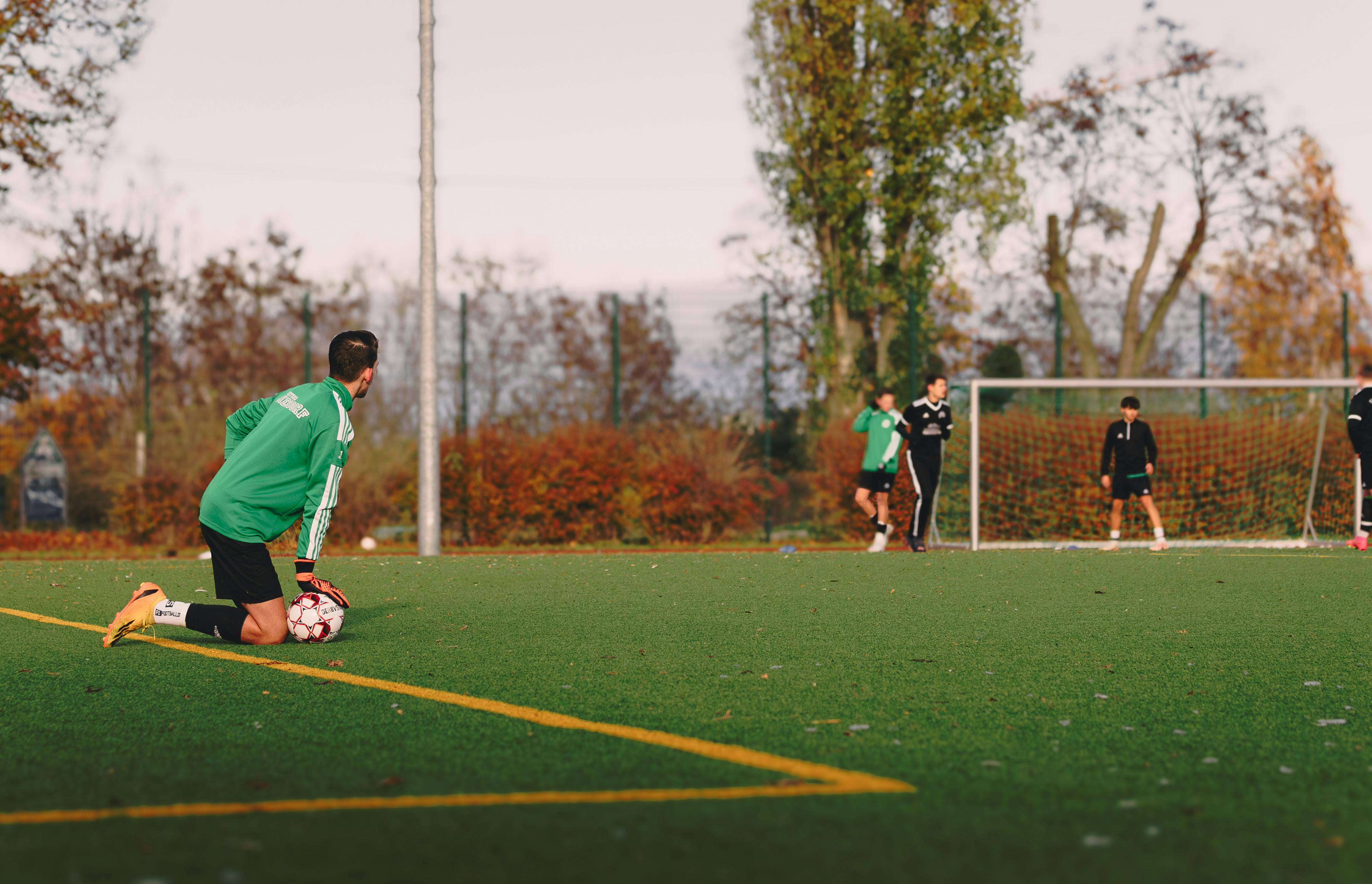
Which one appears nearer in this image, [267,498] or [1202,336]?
[267,498]

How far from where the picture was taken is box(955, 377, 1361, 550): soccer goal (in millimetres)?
15812

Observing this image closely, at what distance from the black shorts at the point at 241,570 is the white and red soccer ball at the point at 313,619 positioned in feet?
0.49

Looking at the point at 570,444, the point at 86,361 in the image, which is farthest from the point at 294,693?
the point at 86,361

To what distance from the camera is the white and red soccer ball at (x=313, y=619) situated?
21.0 ft

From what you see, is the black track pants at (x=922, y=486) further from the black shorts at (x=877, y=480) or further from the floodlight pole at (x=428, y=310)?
the floodlight pole at (x=428, y=310)

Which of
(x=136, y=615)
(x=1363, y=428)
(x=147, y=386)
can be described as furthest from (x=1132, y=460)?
(x=147, y=386)

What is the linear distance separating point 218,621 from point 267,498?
763 mm

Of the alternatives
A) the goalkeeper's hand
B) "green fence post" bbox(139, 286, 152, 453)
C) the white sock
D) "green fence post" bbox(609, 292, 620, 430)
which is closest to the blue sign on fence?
"green fence post" bbox(139, 286, 152, 453)

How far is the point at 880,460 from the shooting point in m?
14.0

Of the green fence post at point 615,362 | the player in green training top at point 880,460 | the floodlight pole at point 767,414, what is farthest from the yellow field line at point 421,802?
the green fence post at point 615,362

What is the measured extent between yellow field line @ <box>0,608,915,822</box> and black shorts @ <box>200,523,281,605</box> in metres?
0.89

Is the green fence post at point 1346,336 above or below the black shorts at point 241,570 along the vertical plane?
above

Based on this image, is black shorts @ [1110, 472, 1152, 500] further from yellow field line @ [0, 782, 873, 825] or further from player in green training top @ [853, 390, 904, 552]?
yellow field line @ [0, 782, 873, 825]

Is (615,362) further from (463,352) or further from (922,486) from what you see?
(922,486)
